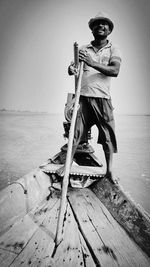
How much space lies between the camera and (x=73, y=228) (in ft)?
4.50

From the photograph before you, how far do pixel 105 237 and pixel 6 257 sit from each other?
2.31 ft

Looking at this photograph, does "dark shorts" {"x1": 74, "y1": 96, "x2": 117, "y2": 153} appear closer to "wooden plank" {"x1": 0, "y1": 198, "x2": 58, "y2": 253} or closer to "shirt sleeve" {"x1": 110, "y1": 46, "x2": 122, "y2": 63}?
"shirt sleeve" {"x1": 110, "y1": 46, "x2": 122, "y2": 63}

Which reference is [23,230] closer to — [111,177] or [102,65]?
[111,177]

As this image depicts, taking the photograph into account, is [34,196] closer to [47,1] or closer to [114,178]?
[114,178]

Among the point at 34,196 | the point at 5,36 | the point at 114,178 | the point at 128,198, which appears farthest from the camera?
the point at 5,36

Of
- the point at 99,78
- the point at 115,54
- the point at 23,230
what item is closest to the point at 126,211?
the point at 23,230

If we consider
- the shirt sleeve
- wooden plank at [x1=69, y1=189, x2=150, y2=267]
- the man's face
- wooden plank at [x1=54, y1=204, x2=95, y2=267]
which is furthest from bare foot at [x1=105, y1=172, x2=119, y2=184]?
the man's face

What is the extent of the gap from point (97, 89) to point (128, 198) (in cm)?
122

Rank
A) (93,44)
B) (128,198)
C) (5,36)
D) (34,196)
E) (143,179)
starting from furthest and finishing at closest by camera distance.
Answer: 1. (5,36)
2. (143,179)
3. (93,44)
4. (34,196)
5. (128,198)

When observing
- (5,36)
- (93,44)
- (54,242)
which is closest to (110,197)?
(54,242)

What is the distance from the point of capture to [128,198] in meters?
1.54

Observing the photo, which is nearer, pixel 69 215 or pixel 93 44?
pixel 69 215

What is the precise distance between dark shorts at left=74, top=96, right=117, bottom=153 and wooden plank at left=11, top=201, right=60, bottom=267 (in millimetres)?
999

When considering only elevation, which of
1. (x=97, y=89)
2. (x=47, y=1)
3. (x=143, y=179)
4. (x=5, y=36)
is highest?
(x=47, y=1)
